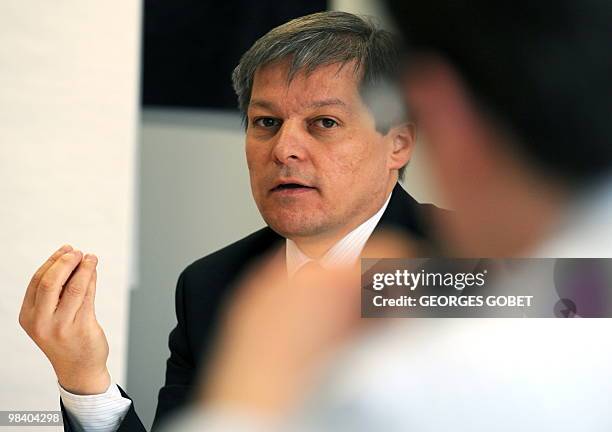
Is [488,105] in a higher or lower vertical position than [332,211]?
higher

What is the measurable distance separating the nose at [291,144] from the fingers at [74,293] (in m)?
0.48

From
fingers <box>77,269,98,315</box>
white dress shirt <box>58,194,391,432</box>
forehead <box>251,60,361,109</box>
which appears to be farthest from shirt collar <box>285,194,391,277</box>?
fingers <box>77,269,98,315</box>

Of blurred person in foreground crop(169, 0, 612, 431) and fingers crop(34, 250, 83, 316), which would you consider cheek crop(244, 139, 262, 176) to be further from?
fingers crop(34, 250, 83, 316)

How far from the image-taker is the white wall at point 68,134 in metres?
2.24

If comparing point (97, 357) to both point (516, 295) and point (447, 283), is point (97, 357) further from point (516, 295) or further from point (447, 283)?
point (516, 295)

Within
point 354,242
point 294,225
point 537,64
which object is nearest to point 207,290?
point 294,225

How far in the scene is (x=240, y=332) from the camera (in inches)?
86.3

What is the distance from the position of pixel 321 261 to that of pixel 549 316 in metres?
0.52

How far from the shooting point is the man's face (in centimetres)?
213

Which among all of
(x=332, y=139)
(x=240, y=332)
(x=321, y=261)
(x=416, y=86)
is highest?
(x=416, y=86)

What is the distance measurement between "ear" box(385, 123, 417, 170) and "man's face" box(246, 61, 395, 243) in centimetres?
1

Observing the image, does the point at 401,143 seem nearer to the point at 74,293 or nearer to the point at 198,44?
the point at 198,44

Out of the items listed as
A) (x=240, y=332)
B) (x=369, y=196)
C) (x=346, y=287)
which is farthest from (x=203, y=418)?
(x=369, y=196)

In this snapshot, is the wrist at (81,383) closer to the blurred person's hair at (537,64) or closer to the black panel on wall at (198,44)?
the black panel on wall at (198,44)
